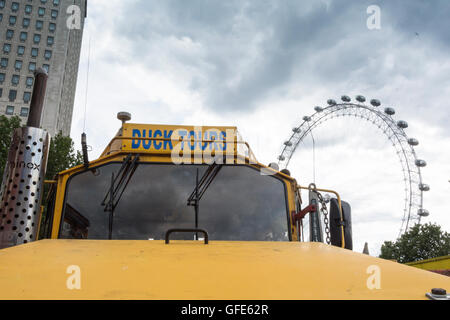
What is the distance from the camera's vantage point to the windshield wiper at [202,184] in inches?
138

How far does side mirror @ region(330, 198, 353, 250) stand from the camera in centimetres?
309

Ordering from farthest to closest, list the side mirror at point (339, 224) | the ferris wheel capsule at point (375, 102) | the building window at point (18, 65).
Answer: the building window at point (18, 65) < the ferris wheel capsule at point (375, 102) < the side mirror at point (339, 224)

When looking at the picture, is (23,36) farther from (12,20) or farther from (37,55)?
(37,55)

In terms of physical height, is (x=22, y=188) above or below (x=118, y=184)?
below

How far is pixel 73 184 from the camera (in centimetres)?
355

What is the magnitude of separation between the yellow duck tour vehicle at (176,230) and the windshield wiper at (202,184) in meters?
0.01

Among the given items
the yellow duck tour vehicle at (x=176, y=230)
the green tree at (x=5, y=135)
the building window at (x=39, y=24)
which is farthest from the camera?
the building window at (x=39, y=24)

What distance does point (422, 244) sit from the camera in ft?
116

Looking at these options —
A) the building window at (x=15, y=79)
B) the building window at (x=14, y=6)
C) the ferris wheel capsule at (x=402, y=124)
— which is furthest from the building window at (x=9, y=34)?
the ferris wheel capsule at (x=402, y=124)

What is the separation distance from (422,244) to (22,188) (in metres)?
39.2

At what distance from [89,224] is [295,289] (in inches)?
96.5

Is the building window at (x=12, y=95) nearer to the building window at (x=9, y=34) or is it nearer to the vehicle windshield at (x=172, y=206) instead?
the building window at (x=9, y=34)

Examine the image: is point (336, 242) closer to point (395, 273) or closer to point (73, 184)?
point (395, 273)

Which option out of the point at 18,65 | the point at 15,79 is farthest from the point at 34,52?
the point at 15,79
